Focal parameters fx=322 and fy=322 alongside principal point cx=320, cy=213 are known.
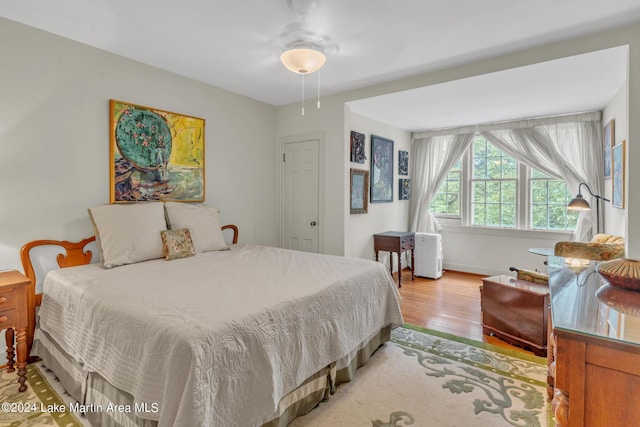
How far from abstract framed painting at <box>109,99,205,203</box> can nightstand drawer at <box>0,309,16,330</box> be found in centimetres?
114

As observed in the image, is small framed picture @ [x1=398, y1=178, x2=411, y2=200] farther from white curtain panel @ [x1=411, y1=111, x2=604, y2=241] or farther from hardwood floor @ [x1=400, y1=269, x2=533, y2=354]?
hardwood floor @ [x1=400, y1=269, x2=533, y2=354]

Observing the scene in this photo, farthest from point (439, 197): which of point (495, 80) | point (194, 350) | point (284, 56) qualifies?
point (194, 350)

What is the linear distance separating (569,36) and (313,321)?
9.73 feet

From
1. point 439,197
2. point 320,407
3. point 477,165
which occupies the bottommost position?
point 320,407

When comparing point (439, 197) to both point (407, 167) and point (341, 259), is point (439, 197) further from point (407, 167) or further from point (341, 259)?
point (341, 259)

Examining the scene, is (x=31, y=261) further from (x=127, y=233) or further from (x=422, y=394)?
(x=422, y=394)

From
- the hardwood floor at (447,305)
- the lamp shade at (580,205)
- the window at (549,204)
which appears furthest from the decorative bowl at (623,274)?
the window at (549,204)

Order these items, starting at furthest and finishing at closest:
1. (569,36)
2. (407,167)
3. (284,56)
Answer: (407,167) → (569,36) → (284,56)

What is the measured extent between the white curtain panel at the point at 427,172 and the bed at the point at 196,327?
3.25m

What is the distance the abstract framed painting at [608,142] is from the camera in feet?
11.7

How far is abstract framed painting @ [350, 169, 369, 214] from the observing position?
4324 mm

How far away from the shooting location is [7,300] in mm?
2045

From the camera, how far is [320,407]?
201cm

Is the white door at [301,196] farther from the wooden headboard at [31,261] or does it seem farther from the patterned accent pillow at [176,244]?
the wooden headboard at [31,261]
